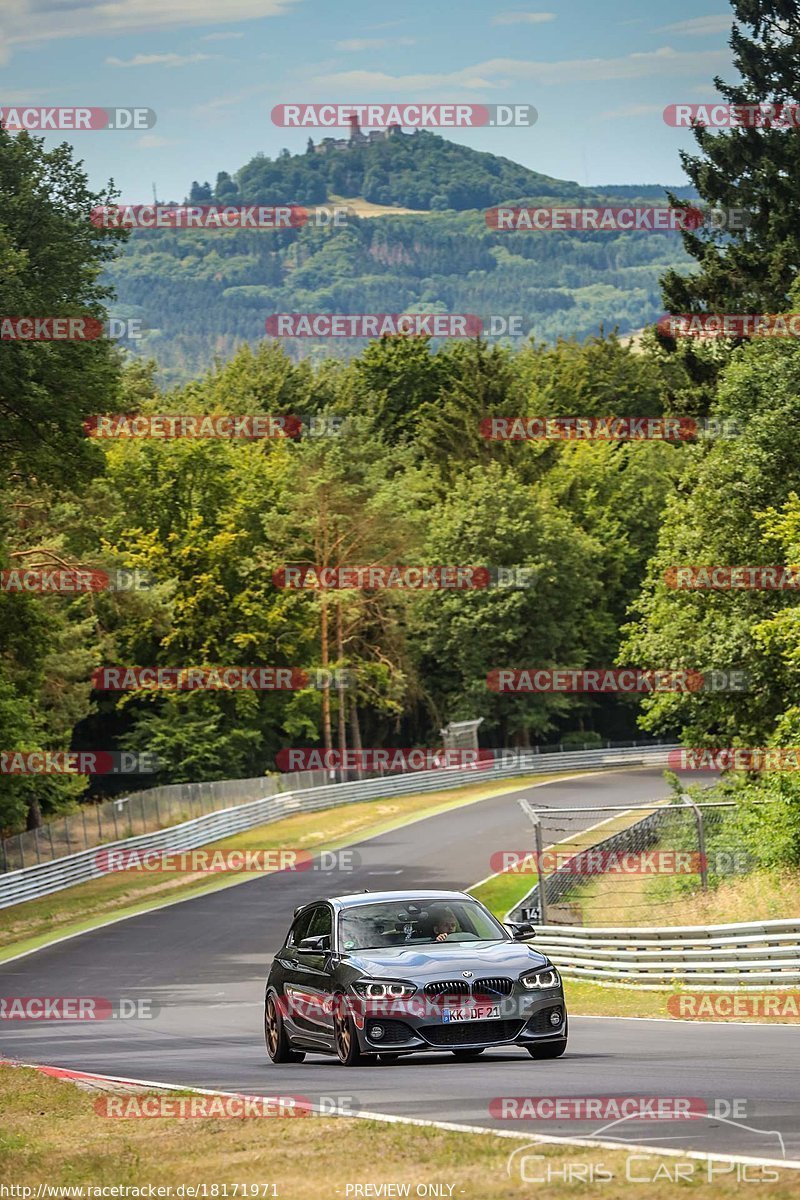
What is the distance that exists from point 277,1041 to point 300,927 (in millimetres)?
1010

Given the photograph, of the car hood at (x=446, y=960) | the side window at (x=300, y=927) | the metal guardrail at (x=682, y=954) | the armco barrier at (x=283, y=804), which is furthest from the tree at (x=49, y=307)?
the car hood at (x=446, y=960)

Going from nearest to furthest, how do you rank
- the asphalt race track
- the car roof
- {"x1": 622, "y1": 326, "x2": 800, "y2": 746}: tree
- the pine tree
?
1. the asphalt race track
2. the car roof
3. {"x1": 622, "y1": 326, "x2": 800, "y2": 746}: tree
4. the pine tree

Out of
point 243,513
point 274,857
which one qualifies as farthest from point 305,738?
point 274,857

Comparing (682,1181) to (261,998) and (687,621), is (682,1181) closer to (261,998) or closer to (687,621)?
(261,998)

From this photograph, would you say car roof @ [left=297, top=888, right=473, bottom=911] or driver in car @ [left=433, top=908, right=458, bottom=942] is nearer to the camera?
driver in car @ [left=433, top=908, right=458, bottom=942]

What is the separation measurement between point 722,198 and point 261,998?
35.2m

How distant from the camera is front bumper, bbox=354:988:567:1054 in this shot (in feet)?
42.5

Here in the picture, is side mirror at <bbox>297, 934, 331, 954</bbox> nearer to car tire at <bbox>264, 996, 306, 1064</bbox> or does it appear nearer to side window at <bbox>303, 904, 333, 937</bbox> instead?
side window at <bbox>303, 904, 333, 937</bbox>

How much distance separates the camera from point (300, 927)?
15.5 meters

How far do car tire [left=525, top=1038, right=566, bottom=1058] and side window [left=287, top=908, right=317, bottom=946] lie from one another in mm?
2527

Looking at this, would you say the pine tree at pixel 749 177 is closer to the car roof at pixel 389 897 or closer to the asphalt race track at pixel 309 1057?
the asphalt race track at pixel 309 1057

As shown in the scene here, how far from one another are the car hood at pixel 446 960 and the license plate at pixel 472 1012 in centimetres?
24

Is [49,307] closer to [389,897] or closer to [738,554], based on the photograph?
[738,554]

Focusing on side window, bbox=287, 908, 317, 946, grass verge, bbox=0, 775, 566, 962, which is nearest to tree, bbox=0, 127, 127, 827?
grass verge, bbox=0, 775, 566, 962
